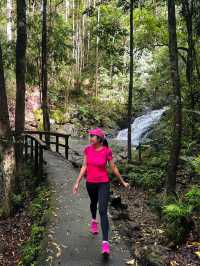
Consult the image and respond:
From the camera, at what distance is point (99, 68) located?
3834cm

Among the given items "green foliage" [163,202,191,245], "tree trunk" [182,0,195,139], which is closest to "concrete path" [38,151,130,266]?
"green foliage" [163,202,191,245]

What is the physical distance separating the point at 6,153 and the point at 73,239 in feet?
11.7

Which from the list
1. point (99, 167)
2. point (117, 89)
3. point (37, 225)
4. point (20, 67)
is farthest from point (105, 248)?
point (117, 89)

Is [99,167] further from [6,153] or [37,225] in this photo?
[6,153]

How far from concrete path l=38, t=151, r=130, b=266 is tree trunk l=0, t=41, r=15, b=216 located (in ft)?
3.83

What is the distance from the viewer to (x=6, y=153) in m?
9.94

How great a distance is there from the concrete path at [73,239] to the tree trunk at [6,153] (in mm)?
1169

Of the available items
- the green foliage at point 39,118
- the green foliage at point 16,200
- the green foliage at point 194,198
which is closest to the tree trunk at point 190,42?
the green foliage at point 16,200

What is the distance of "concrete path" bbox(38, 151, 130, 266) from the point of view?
636 cm

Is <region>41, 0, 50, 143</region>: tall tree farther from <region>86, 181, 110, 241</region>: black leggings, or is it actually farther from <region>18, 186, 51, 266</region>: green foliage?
<region>86, 181, 110, 241</region>: black leggings

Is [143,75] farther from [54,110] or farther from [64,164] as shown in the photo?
[64,164]

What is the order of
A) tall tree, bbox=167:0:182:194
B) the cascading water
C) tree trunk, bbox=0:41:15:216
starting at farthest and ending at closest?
the cascading water
tree trunk, bbox=0:41:15:216
tall tree, bbox=167:0:182:194

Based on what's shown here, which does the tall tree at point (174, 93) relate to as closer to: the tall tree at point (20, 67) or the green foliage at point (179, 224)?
the green foliage at point (179, 224)

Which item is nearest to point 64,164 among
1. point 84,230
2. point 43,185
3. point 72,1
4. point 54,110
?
point 43,185
